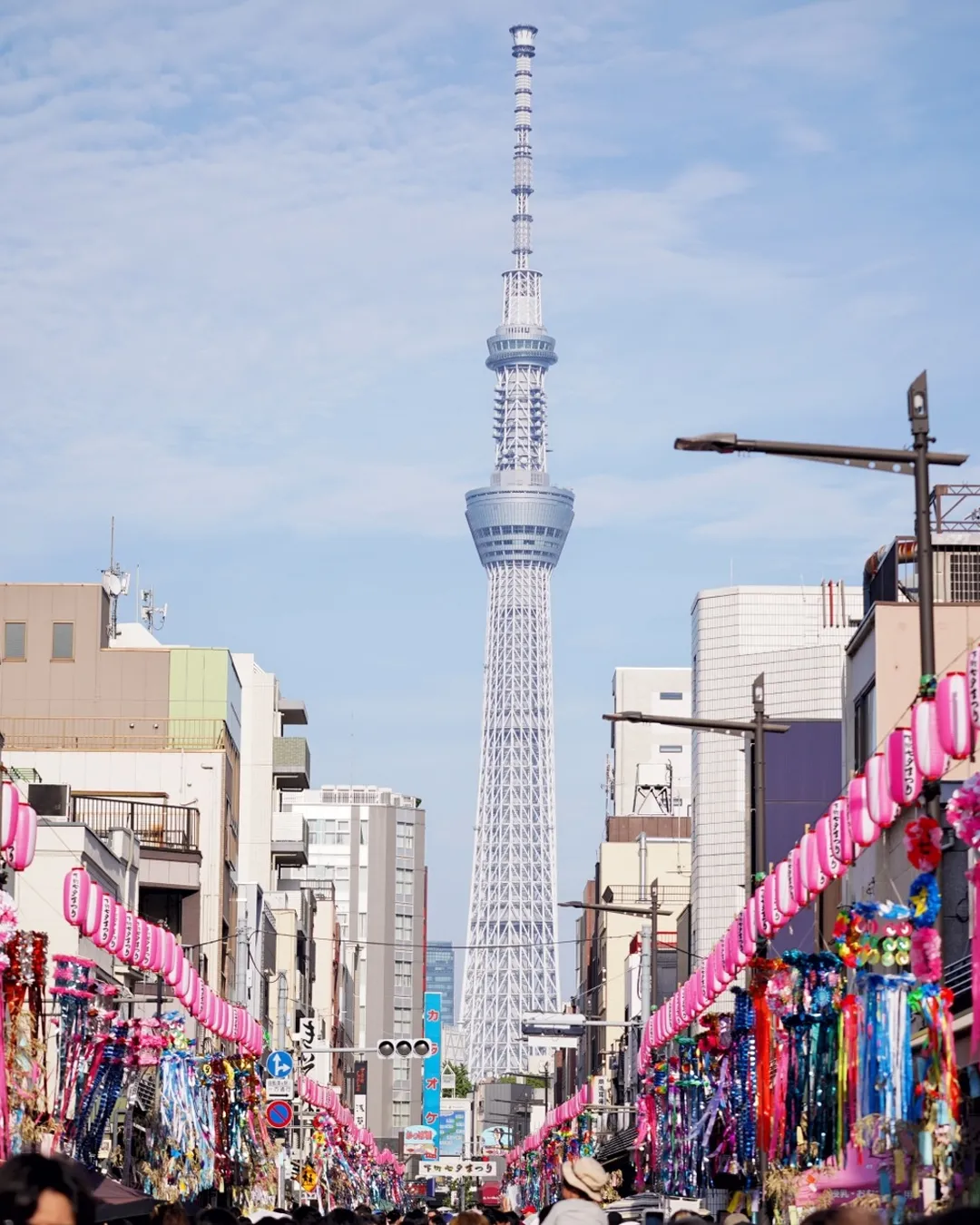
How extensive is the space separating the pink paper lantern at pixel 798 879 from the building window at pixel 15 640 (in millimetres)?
48521

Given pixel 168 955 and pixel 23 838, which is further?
pixel 168 955

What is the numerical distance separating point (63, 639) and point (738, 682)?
79.5 ft

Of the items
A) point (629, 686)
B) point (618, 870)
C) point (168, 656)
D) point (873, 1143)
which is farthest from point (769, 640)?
point (629, 686)

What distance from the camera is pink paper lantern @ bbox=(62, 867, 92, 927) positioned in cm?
3319

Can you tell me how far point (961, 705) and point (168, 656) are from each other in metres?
58.7

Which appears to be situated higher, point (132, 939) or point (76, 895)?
point (76, 895)

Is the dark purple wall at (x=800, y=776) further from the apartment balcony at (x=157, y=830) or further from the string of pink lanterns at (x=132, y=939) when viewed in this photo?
the string of pink lanterns at (x=132, y=939)

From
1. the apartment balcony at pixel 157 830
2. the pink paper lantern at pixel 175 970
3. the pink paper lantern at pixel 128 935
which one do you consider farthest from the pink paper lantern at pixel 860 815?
the apartment balcony at pixel 157 830

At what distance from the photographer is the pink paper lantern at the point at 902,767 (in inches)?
830

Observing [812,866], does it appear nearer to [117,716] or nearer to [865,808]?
[865,808]

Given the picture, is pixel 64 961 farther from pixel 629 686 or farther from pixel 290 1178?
pixel 629 686

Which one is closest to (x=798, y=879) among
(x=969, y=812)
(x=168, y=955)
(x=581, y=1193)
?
(x=969, y=812)

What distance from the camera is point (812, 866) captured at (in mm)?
27078

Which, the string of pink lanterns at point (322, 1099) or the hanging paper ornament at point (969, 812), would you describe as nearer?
the hanging paper ornament at point (969, 812)
